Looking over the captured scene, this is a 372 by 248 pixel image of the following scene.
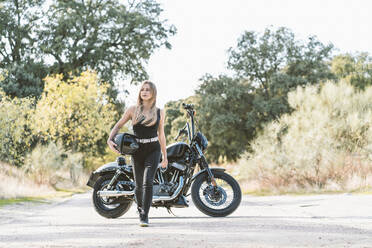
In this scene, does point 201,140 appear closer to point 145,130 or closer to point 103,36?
point 145,130

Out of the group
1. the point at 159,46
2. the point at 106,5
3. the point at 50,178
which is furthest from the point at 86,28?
the point at 50,178

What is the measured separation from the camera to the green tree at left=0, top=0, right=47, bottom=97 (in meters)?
30.5

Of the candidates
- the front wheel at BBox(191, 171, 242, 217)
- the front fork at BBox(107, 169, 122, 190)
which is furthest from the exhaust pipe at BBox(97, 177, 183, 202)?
the front wheel at BBox(191, 171, 242, 217)

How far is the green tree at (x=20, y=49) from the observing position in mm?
30547

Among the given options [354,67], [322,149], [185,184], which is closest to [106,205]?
[185,184]

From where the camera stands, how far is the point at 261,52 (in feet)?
132

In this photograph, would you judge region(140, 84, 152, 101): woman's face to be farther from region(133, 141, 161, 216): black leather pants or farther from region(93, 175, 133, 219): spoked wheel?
region(93, 175, 133, 219): spoked wheel

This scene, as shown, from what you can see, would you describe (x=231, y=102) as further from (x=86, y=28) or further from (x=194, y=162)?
(x=194, y=162)

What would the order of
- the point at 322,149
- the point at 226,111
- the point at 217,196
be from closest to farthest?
the point at 217,196 → the point at 322,149 → the point at 226,111

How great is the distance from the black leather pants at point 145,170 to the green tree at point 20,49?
2533 centimetres

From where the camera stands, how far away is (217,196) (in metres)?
7.62

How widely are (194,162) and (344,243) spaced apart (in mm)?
3225

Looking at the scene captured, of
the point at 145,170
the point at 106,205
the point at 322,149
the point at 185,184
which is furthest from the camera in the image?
the point at 322,149

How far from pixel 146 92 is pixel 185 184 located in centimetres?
177
